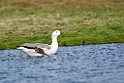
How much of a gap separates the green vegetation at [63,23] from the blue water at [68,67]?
26.6 feet

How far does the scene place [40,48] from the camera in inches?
1601

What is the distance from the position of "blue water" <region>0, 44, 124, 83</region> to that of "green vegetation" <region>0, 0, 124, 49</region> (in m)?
8.10

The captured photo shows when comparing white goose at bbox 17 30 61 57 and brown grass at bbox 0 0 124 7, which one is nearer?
white goose at bbox 17 30 61 57

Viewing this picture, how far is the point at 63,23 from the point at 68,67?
1240 inches

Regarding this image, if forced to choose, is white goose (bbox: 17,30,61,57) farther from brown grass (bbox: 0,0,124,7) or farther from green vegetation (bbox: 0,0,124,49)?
brown grass (bbox: 0,0,124,7)

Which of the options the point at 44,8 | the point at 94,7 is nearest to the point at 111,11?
the point at 94,7

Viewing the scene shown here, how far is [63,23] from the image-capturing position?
65.1m

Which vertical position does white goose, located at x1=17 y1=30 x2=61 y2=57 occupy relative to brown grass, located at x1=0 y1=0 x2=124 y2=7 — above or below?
below

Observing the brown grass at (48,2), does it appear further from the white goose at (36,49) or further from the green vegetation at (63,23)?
the white goose at (36,49)

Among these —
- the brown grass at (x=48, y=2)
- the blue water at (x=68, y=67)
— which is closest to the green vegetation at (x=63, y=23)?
the brown grass at (x=48, y=2)

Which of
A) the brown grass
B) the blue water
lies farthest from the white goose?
the brown grass

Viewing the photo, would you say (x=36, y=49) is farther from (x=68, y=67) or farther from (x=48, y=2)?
(x=48, y=2)

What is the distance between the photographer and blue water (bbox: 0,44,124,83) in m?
29.9

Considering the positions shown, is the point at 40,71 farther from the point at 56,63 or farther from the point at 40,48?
the point at 40,48
